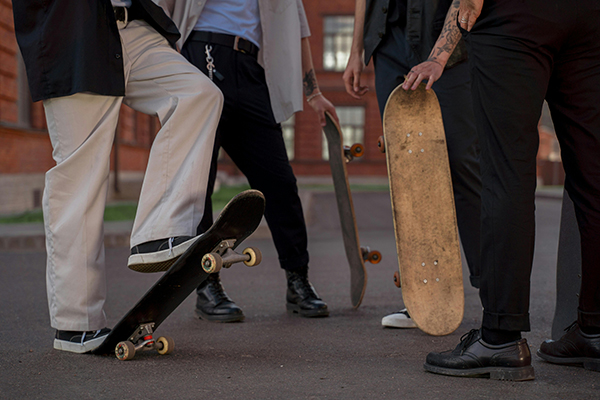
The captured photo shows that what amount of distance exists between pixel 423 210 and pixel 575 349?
89cm

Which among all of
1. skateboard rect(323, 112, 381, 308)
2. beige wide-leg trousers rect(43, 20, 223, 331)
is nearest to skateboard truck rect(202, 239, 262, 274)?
beige wide-leg trousers rect(43, 20, 223, 331)

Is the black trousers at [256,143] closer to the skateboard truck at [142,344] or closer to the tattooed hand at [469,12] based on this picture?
the skateboard truck at [142,344]

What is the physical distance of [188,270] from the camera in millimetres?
2404

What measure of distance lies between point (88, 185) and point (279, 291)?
78.2 inches

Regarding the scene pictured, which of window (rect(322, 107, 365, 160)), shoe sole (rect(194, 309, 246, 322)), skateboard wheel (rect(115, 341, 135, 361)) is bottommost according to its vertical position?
window (rect(322, 107, 365, 160))

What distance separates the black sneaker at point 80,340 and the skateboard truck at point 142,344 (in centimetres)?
14

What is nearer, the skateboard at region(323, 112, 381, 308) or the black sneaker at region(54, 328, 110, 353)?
the black sneaker at region(54, 328, 110, 353)

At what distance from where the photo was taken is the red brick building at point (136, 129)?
11.2m

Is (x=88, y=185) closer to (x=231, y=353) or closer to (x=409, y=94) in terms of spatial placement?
(x=231, y=353)

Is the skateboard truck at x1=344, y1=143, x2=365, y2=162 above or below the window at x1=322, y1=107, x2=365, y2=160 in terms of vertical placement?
above

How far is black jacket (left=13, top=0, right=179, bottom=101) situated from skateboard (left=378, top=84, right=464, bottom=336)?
1217 millimetres

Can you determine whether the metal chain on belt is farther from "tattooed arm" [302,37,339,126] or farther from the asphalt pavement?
the asphalt pavement

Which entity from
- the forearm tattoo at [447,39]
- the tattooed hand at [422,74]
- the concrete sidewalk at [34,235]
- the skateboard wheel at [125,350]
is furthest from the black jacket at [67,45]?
the concrete sidewalk at [34,235]

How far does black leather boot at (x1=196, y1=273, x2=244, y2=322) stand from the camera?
3.38 m
